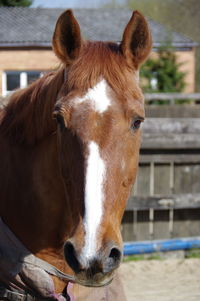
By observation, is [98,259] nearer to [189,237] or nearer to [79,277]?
[79,277]

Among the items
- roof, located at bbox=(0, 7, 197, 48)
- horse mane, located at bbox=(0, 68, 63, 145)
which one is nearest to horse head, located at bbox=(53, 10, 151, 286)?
horse mane, located at bbox=(0, 68, 63, 145)

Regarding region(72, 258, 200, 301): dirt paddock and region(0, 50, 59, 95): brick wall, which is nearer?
region(72, 258, 200, 301): dirt paddock

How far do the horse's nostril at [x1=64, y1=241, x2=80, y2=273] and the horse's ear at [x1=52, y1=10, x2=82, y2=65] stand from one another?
0.83m

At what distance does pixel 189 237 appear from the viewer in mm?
6723

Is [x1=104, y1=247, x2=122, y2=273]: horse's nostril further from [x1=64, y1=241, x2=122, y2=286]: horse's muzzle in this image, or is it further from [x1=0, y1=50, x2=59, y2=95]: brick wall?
[x1=0, y1=50, x2=59, y2=95]: brick wall

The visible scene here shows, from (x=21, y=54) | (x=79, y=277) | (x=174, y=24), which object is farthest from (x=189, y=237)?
(x=174, y=24)

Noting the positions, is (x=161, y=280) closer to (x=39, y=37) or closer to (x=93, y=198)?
(x=93, y=198)

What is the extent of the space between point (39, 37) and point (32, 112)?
842 inches

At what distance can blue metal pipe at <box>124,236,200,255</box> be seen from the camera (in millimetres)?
6430

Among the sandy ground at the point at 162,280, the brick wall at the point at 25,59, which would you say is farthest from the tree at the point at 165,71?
the sandy ground at the point at 162,280

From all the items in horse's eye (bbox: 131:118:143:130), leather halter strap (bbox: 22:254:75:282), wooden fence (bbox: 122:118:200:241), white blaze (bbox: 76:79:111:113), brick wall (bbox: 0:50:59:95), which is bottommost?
brick wall (bbox: 0:50:59:95)

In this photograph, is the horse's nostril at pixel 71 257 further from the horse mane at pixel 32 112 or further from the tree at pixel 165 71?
the tree at pixel 165 71

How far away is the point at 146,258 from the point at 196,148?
4.40 ft

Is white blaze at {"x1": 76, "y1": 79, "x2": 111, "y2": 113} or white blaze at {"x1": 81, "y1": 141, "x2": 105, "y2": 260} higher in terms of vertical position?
white blaze at {"x1": 76, "y1": 79, "x2": 111, "y2": 113}
